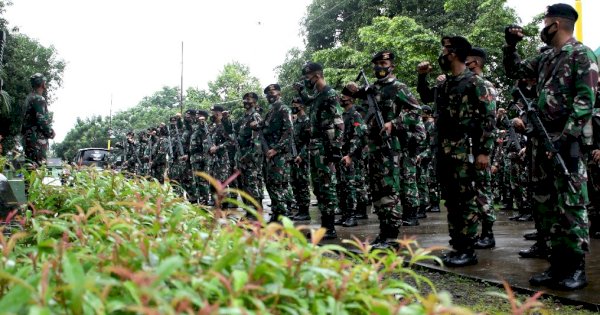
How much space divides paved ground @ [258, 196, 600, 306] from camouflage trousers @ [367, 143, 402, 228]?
34cm

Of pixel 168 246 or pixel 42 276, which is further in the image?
pixel 168 246

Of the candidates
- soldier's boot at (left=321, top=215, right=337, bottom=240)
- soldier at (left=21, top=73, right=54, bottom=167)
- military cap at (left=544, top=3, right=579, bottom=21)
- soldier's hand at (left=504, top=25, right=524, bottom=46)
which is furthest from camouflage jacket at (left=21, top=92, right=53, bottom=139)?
military cap at (left=544, top=3, right=579, bottom=21)

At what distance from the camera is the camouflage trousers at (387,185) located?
5.77 meters

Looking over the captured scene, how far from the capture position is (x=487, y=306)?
365cm

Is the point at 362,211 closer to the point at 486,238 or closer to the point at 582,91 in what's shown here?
the point at 486,238

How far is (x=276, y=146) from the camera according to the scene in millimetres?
8883

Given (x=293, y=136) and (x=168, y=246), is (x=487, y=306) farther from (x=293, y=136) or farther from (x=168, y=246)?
(x=293, y=136)

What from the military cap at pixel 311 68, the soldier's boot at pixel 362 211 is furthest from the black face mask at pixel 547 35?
the soldier's boot at pixel 362 211

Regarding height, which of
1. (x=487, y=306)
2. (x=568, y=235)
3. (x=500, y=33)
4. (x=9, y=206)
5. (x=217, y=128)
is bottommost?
(x=487, y=306)

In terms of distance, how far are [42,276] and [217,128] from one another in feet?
37.4

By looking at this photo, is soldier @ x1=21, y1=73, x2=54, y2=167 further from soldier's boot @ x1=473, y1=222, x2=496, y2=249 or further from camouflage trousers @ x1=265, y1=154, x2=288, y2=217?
soldier's boot @ x1=473, y1=222, x2=496, y2=249

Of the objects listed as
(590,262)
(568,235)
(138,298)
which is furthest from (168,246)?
(590,262)

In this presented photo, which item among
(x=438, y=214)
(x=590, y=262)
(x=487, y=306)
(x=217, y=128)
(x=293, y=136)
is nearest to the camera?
(x=487, y=306)

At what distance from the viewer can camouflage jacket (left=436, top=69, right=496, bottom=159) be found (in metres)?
4.88
